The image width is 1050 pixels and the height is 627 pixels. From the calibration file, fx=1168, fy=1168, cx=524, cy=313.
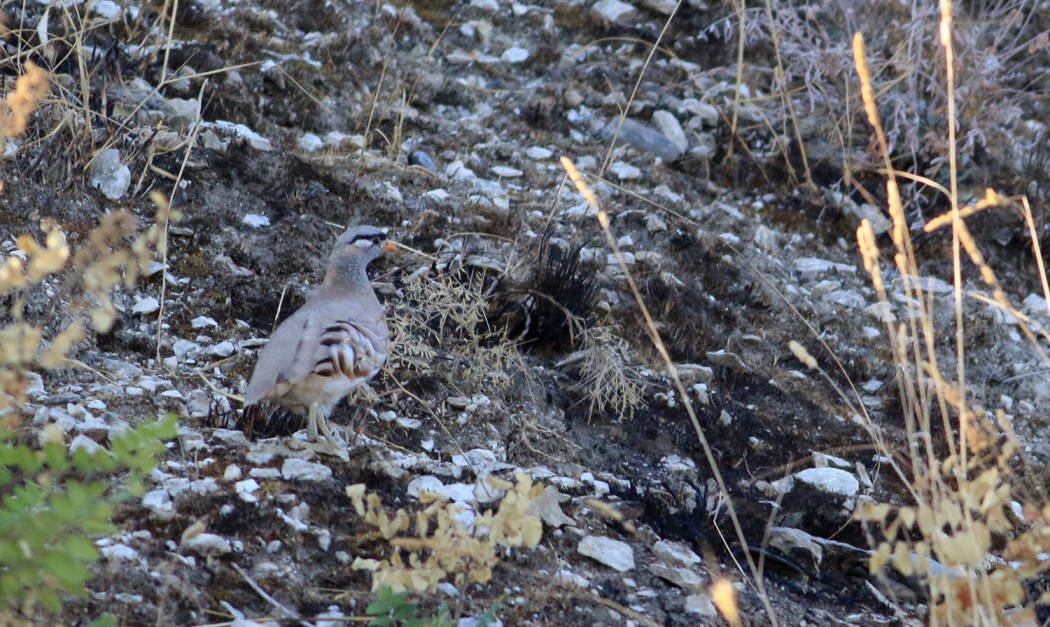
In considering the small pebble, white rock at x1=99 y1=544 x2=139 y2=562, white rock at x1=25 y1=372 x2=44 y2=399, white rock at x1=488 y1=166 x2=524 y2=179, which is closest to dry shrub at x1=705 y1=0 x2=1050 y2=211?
white rock at x1=488 y1=166 x2=524 y2=179

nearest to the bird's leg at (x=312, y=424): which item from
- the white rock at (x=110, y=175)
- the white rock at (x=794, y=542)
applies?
the white rock at (x=794, y=542)

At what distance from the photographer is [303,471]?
364 cm

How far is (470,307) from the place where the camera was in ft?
15.6

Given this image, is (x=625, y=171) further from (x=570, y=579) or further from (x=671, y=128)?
(x=570, y=579)

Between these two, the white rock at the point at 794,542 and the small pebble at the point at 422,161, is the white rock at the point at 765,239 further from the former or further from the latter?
the white rock at the point at 794,542

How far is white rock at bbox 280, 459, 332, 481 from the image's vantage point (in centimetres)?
362

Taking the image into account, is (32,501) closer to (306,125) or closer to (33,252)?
(33,252)

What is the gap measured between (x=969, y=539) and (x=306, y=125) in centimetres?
490

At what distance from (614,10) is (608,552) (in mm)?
5314

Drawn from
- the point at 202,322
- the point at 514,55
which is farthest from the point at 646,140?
the point at 202,322

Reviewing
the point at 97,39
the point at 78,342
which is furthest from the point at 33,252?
the point at 97,39

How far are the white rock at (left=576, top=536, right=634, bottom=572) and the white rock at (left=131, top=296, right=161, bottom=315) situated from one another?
1987mm

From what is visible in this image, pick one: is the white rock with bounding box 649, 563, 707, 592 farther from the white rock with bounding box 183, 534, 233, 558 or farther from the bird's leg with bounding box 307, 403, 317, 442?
the white rock with bounding box 183, 534, 233, 558

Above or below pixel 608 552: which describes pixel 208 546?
above
